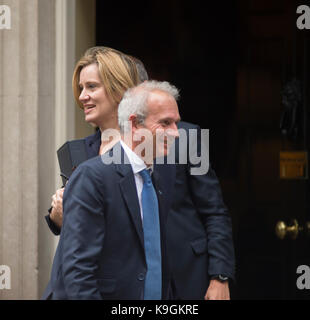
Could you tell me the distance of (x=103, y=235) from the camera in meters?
1.95

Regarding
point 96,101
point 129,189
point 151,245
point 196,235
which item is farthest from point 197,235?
point 96,101

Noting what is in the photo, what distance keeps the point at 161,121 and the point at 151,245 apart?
0.45 m

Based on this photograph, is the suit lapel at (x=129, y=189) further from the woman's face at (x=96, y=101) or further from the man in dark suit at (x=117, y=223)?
the woman's face at (x=96, y=101)

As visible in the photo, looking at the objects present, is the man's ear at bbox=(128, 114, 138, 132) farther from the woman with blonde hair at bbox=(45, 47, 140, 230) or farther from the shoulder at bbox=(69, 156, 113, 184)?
the woman with blonde hair at bbox=(45, 47, 140, 230)

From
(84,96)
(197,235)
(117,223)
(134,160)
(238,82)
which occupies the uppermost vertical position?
(238,82)

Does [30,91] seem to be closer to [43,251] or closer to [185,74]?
[43,251]

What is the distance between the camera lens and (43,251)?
3.42m

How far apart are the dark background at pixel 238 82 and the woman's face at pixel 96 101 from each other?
5.90ft

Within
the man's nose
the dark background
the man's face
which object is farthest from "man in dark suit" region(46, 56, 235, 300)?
the dark background

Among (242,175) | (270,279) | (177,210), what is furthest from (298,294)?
(177,210)

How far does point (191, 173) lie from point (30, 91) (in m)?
1.43

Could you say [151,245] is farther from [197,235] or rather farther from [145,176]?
[197,235]

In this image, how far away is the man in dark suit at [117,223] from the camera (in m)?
1.92

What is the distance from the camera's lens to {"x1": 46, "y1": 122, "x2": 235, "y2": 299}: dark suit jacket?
2.28 metres
